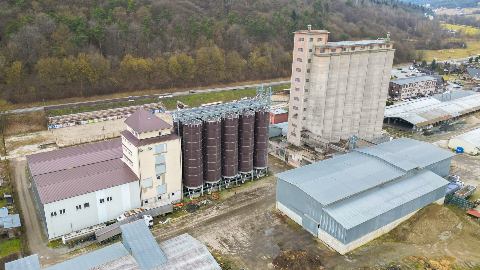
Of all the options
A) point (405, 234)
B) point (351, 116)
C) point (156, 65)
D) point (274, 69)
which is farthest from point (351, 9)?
point (405, 234)

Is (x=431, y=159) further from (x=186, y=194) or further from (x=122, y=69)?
(x=122, y=69)

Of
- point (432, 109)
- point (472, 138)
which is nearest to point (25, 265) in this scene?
point (472, 138)

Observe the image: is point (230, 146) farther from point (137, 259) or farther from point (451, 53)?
point (451, 53)

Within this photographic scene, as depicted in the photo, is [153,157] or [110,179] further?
[153,157]

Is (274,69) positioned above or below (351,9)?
below

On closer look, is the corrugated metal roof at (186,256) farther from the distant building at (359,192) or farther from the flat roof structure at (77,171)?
the distant building at (359,192)

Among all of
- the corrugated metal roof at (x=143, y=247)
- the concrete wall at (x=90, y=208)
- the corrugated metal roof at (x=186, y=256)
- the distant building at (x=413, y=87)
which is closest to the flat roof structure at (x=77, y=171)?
the concrete wall at (x=90, y=208)
